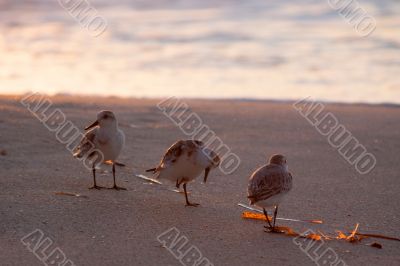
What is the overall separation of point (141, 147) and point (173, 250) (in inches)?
155

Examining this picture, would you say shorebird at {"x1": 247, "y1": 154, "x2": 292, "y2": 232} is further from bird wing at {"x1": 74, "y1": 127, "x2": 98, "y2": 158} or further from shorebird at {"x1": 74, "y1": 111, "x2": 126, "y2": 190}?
Result: bird wing at {"x1": 74, "y1": 127, "x2": 98, "y2": 158}

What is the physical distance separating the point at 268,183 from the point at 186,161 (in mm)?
1014

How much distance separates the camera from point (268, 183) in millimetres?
6777

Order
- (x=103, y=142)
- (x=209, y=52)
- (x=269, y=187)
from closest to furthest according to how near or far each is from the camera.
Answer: (x=269, y=187) → (x=103, y=142) → (x=209, y=52)

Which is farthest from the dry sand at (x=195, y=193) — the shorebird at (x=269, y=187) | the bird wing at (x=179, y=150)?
the bird wing at (x=179, y=150)

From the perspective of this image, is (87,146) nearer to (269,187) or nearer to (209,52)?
(269,187)

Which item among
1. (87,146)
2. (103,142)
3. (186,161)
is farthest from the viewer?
(87,146)

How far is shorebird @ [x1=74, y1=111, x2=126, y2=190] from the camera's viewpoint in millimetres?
8148

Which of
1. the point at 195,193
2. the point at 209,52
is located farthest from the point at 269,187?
the point at 209,52

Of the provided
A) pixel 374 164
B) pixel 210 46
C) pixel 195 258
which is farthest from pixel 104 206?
pixel 210 46

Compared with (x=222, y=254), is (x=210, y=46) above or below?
above

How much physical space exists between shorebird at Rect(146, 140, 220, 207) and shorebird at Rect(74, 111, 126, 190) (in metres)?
0.78

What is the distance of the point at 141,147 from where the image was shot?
10000 mm

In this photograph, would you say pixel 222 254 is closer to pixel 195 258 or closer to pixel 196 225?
pixel 195 258
